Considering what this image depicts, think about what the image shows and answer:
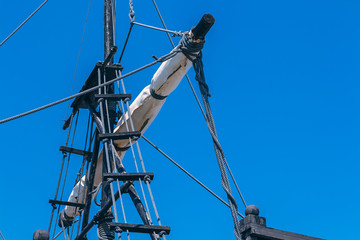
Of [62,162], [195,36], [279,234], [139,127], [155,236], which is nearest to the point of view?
[279,234]

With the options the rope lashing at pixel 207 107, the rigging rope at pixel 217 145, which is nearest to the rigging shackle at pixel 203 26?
the rope lashing at pixel 207 107

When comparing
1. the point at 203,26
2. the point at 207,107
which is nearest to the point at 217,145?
the point at 207,107

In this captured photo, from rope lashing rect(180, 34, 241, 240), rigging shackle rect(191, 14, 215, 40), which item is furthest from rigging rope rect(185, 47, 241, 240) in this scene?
rigging shackle rect(191, 14, 215, 40)

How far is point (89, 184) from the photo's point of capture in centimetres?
1407

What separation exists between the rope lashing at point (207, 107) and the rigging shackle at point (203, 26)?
169mm

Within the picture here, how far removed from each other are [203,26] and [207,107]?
2.57 metres

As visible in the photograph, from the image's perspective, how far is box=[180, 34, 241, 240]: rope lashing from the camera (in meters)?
8.18

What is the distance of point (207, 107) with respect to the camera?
374 inches

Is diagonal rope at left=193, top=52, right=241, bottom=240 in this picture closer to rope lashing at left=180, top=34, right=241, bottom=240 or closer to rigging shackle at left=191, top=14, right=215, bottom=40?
rope lashing at left=180, top=34, right=241, bottom=240

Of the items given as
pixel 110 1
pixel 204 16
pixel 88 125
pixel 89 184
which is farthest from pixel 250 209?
pixel 110 1

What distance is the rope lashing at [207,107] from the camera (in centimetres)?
818

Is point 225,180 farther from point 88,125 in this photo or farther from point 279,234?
point 88,125

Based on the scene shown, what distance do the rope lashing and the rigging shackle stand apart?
169 mm

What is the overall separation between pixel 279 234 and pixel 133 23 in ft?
23.1
